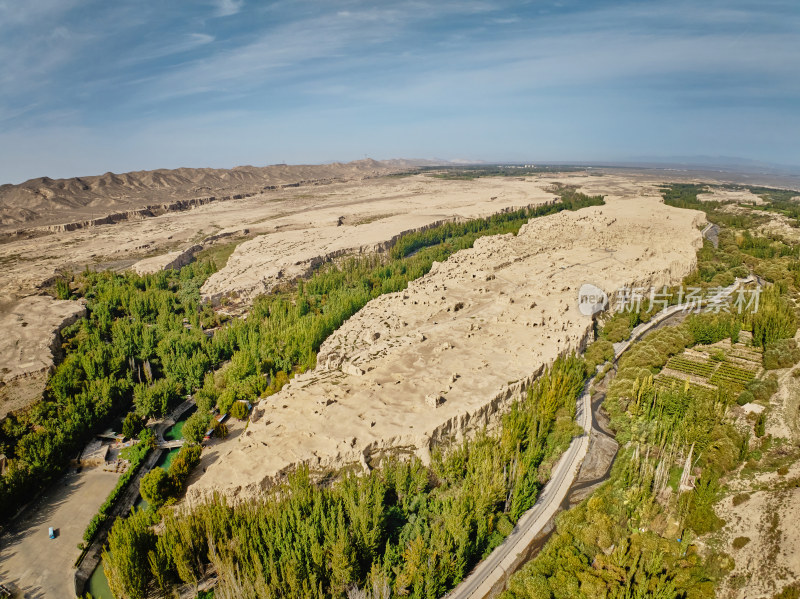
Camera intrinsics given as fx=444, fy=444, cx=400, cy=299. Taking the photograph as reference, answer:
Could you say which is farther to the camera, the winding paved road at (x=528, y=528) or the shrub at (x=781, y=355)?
the shrub at (x=781, y=355)

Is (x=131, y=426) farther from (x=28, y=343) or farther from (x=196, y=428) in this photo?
(x=28, y=343)

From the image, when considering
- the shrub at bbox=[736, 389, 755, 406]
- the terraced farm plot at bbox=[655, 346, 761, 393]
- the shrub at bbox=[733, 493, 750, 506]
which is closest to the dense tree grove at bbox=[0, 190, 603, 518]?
the shrub at bbox=[733, 493, 750, 506]

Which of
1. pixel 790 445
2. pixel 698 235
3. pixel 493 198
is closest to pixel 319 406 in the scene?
pixel 790 445

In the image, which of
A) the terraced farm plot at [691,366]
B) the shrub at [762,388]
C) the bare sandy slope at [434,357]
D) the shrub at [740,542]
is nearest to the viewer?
the shrub at [740,542]

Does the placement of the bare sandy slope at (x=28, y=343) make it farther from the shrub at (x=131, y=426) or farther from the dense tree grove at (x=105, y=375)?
the shrub at (x=131, y=426)

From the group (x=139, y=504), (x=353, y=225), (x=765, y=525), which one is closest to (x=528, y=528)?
(x=765, y=525)

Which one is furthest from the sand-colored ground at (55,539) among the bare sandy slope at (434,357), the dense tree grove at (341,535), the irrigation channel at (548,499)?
the bare sandy slope at (434,357)

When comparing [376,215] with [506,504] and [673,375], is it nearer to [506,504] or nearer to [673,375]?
[673,375]
